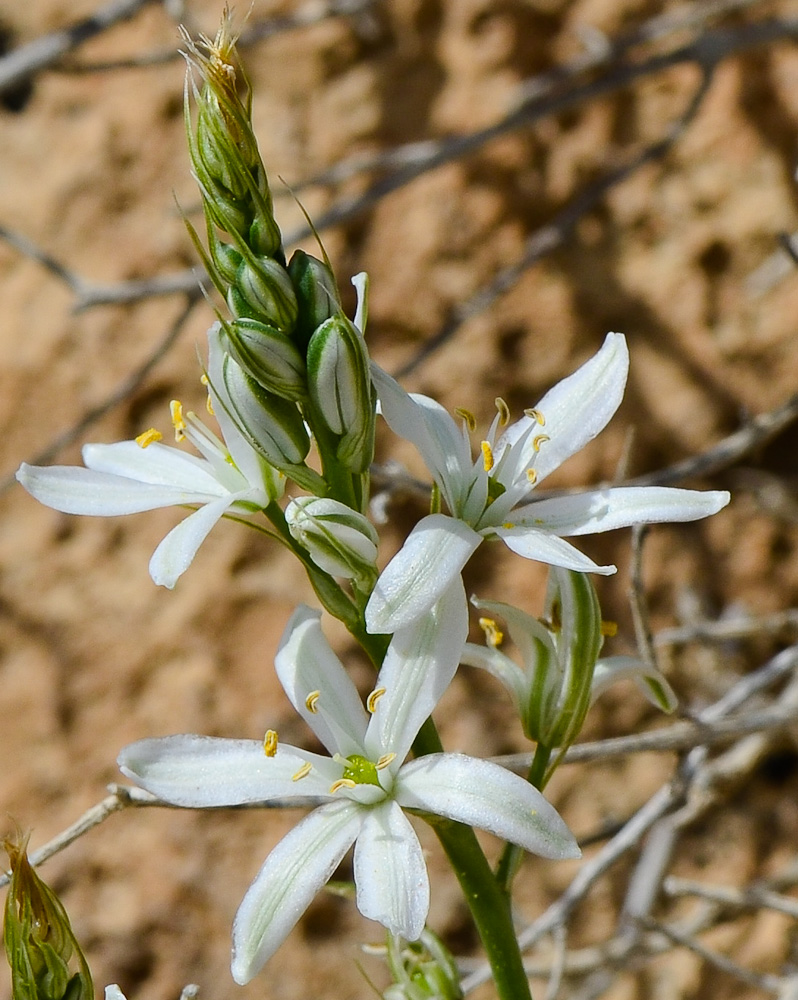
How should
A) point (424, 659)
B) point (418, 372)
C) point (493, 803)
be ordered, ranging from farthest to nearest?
point (418, 372) < point (424, 659) < point (493, 803)

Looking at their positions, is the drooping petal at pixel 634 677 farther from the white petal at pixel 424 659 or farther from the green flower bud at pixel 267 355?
the green flower bud at pixel 267 355

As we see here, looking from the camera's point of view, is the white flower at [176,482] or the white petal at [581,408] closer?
the white flower at [176,482]

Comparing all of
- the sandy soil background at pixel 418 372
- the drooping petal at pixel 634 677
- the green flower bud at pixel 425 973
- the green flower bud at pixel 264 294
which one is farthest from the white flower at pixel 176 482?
the sandy soil background at pixel 418 372

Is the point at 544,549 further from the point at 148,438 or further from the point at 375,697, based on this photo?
the point at 148,438

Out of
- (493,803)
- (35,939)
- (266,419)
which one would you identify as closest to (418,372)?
(266,419)

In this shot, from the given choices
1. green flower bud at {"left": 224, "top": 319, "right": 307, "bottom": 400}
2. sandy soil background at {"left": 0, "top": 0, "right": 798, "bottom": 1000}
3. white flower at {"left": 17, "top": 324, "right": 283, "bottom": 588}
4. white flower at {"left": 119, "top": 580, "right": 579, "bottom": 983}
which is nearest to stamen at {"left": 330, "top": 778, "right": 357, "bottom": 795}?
white flower at {"left": 119, "top": 580, "right": 579, "bottom": 983}

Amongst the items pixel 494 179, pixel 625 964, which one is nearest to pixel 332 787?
pixel 625 964
